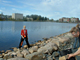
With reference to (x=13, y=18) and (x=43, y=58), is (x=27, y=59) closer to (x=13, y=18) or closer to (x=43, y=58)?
(x=43, y=58)

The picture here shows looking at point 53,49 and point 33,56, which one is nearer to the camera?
point 33,56

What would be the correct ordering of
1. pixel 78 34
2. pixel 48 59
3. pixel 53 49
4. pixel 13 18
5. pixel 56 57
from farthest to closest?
pixel 13 18
pixel 53 49
pixel 56 57
pixel 48 59
pixel 78 34

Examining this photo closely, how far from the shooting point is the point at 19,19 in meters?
144

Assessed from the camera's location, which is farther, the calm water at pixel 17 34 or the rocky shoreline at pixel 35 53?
the calm water at pixel 17 34

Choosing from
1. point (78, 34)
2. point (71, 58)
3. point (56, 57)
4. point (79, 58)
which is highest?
point (78, 34)

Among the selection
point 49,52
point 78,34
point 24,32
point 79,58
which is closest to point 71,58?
point 78,34

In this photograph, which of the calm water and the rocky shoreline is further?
the calm water

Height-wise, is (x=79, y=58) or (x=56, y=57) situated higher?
(x=79, y=58)

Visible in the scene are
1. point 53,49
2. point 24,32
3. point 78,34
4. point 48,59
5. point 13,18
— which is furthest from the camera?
point 13,18

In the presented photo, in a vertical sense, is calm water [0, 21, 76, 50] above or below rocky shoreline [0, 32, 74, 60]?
below

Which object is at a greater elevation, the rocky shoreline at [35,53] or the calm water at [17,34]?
the rocky shoreline at [35,53]

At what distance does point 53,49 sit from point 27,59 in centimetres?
294

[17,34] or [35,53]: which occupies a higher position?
[35,53]

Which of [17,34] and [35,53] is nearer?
[35,53]
